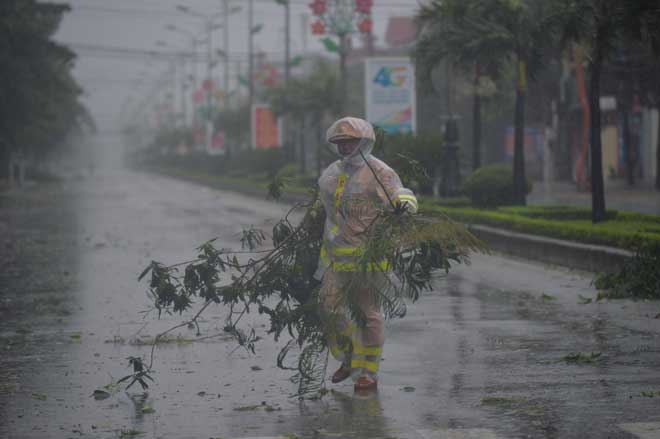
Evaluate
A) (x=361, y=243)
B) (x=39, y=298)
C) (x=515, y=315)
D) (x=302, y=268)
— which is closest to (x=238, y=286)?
(x=302, y=268)

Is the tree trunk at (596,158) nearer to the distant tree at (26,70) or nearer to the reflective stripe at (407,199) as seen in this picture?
the reflective stripe at (407,199)

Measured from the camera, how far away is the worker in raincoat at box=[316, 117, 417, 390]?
8570 millimetres

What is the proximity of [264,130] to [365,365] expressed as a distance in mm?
63416

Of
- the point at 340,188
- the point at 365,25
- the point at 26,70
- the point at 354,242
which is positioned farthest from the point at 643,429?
the point at 26,70

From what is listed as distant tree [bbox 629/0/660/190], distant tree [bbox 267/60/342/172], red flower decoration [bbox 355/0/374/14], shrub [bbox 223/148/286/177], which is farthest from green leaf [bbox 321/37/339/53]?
distant tree [bbox 629/0/660/190]

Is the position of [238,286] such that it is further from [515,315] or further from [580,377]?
[515,315]

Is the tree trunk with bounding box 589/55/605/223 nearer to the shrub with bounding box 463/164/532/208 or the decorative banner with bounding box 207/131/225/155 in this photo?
the shrub with bounding box 463/164/532/208

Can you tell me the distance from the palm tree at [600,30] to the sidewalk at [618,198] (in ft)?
31.3

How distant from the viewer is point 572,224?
2011cm

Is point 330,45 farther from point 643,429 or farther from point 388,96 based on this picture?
point 643,429

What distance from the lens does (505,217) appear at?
22.8 m

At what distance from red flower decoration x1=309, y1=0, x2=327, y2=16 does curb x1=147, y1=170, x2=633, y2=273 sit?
70.0ft

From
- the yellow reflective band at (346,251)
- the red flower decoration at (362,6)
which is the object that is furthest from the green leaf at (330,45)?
the yellow reflective band at (346,251)

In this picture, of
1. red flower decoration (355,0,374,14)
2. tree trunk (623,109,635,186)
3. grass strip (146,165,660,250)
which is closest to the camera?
grass strip (146,165,660,250)
